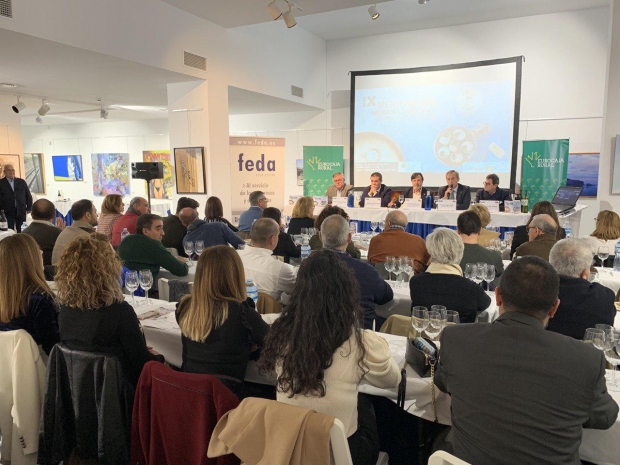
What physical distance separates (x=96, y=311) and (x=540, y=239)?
10.8 ft

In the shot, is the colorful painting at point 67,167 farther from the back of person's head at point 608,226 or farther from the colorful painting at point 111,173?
the back of person's head at point 608,226

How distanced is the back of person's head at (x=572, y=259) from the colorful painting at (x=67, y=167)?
A: 1582cm

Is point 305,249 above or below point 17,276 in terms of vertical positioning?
below

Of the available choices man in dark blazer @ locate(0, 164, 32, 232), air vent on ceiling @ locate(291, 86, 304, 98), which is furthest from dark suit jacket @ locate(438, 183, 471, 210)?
man in dark blazer @ locate(0, 164, 32, 232)

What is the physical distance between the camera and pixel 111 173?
1496 centimetres

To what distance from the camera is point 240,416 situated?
4.91ft

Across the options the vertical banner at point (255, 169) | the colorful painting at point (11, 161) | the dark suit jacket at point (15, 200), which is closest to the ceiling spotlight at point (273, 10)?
the vertical banner at point (255, 169)

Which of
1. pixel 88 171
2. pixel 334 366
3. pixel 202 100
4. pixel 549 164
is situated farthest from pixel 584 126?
pixel 88 171

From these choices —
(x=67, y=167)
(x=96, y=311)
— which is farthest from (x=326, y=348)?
(x=67, y=167)

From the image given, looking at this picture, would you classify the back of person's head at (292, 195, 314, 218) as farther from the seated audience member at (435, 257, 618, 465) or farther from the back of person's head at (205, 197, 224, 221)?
the seated audience member at (435, 257, 618, 465)

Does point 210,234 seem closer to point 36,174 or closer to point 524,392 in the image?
point 524,392

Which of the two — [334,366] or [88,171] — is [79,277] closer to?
[334,366]

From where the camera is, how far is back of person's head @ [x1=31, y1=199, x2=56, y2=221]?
489 centimetres

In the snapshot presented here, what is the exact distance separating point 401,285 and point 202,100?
539 cm
